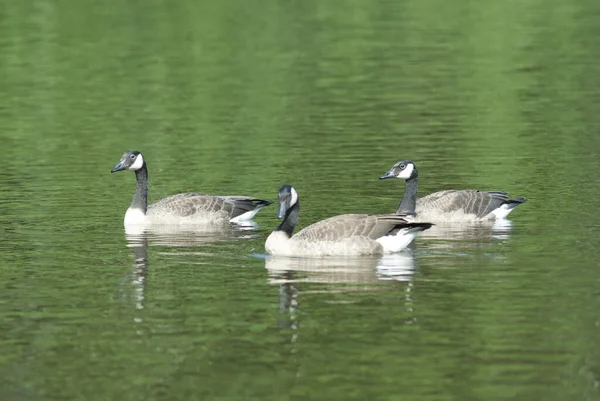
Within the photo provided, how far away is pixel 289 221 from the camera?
79.6 ft

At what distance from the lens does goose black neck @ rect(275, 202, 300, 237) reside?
24.1 m

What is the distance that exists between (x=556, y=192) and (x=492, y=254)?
6243 millimetres

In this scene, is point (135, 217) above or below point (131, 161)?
below

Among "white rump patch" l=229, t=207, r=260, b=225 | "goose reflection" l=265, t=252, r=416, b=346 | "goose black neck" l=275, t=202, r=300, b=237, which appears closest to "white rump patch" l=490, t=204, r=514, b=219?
"goose reflection" l=265, t=252, r=416, b=346

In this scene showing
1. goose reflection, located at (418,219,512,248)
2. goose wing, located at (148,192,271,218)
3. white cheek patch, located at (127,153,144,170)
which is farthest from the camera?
white cheek patch, located at (127,153,144,170)

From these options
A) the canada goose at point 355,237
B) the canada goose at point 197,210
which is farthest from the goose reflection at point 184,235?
the canada goose at point 355,237

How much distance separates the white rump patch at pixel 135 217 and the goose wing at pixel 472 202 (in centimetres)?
534

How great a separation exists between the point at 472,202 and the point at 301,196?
147 inches

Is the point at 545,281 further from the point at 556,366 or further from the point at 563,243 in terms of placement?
the point at 556,366

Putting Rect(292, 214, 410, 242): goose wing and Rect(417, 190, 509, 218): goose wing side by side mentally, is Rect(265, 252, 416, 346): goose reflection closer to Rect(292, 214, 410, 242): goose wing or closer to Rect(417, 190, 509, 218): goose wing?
Rect(292, 214, 410, 242): goose wing

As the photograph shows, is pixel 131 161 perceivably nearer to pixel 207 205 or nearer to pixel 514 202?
pixel 207 205

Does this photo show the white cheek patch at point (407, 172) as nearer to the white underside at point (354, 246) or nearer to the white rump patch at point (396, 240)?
the white underside at point (354, 246)

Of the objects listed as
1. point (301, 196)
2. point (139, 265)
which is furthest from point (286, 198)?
point (301, 196)

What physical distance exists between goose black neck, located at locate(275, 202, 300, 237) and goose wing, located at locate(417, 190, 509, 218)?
392cm
